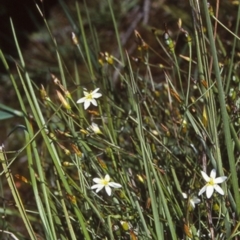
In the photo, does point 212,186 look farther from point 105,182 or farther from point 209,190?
point 105,182

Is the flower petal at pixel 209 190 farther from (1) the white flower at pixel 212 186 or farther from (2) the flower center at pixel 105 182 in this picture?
(2) the flower center at pixel 105 182

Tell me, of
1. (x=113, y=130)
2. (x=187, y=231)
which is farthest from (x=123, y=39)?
(x=187, y=231)

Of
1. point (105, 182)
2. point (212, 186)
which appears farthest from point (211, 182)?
point (105, 182)

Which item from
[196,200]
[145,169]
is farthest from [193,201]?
[145,169]

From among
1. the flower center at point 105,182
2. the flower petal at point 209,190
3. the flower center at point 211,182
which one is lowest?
the flower center at point 105,182

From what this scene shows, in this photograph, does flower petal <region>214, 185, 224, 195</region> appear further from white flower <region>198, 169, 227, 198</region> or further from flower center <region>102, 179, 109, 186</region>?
flower center <region>102, 179, 109, 186</region>

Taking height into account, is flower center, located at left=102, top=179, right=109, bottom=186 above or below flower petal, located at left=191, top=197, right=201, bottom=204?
above

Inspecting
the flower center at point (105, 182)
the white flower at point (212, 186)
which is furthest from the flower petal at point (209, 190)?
the flower center at point (105, 182)

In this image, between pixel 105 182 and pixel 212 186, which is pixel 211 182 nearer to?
pixel 212 186

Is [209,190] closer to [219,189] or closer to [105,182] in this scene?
[219,189]

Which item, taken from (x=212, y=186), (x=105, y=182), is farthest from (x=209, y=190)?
(x=105, y=182)

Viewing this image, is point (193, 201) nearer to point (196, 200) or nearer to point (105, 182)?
point (196, 200)

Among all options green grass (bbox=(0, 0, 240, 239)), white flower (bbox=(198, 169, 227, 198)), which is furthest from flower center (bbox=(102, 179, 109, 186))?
white flower (bbox=(198, 169, 227, 198))
